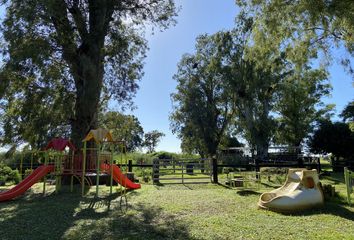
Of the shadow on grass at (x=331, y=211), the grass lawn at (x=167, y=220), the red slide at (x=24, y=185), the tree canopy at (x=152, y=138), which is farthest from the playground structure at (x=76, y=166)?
the tree canopy at (x=152, y=138)

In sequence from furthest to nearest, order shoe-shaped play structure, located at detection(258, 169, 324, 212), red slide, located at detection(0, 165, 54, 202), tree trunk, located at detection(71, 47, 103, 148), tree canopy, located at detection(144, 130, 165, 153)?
tree canopy, located at detection(144, 130, 165, 153) → tree trunk, located at detection(71, 47, 103, 148) → red slide, located at detection(0, 165, 54, 202) → shoe-shaped play structure, located at detection(258, 169, 324, 212)

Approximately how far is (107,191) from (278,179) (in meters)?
8.74

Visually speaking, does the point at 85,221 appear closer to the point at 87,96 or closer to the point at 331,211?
the point at 331,211

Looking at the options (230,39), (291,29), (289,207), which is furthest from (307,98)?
(289,207)

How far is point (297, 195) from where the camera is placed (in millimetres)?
8984

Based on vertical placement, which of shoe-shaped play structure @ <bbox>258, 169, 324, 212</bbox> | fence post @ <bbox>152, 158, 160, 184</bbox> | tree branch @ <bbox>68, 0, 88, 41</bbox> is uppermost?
tree branch @ <bbox>68, 0, 88, 41</bbox>

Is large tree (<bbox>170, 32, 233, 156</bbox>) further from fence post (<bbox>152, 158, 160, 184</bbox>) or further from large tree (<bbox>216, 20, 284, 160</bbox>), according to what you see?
fence post (<bbox>152, 158, 160, 184</bbox>)

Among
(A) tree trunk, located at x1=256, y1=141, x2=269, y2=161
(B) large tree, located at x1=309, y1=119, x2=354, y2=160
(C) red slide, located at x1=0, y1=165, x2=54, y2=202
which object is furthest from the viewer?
(B) large tree, located at x1=309, y1=119, x2=354, y2=160

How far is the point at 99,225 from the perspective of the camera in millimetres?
7223

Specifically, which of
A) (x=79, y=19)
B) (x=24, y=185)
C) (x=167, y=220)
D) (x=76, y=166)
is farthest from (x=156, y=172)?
(x=167, y=220)

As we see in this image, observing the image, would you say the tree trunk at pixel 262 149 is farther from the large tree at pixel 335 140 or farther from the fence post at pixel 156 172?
the fence post at pixel 156 172

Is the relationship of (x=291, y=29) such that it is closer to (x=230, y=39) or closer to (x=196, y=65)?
(x=230, y=39)

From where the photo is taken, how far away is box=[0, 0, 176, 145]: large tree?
13.8 m

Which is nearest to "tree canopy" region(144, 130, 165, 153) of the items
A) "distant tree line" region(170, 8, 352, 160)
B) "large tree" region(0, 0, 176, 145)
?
"distant tree line" region(170, 8, 352, 160)
